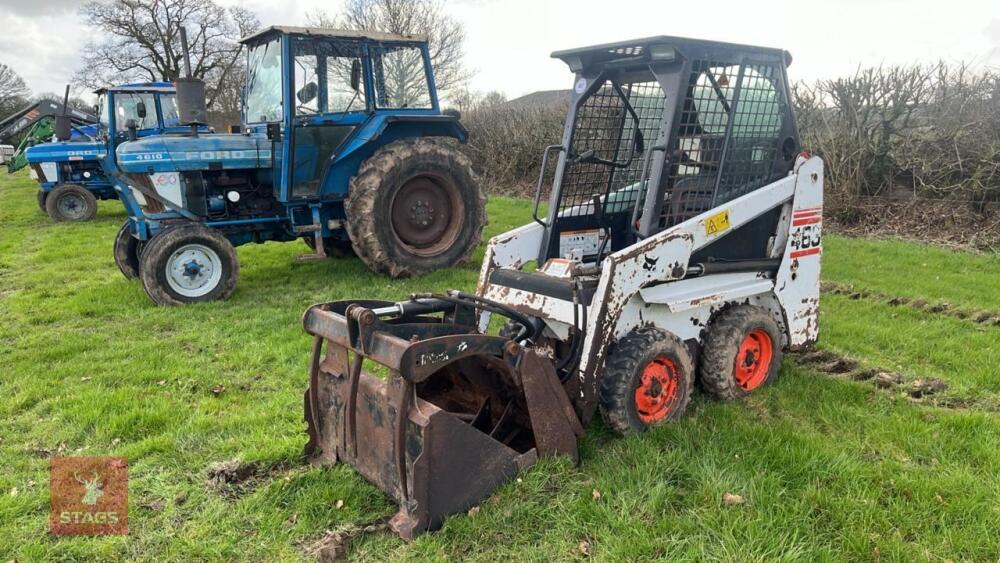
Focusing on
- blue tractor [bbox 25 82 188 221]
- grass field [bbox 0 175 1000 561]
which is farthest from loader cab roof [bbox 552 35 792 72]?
blue tractor [bbox 25 82 188 221]

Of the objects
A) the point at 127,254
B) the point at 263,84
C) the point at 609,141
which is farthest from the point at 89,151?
the point at 609,141

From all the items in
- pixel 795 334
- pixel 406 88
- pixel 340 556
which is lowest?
pixel 340 556

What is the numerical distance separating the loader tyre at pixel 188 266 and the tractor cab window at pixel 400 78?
2252 millimetres

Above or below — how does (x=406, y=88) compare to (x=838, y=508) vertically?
above

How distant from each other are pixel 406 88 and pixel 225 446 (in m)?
5.11

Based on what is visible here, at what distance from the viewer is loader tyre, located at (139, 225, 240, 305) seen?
6465 millimetres

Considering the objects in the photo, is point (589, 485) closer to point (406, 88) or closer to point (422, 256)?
point (422, 256)

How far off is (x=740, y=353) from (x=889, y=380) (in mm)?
1143

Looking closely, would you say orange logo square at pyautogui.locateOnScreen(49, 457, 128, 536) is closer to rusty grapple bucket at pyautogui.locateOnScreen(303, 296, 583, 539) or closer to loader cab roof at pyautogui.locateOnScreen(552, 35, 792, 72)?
rusty grapple bucket at pyautogui.locateOnScreen(303, 296, 583, 539)

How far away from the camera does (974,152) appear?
9.36 metres

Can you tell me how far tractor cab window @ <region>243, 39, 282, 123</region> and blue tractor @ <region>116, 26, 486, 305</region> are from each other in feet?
0.07

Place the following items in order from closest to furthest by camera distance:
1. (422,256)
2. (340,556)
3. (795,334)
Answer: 1. (340,556)
2. (795,334)
3. (422,256)

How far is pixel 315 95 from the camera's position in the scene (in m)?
7.05

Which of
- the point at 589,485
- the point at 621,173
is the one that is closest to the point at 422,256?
the point at 621,173
